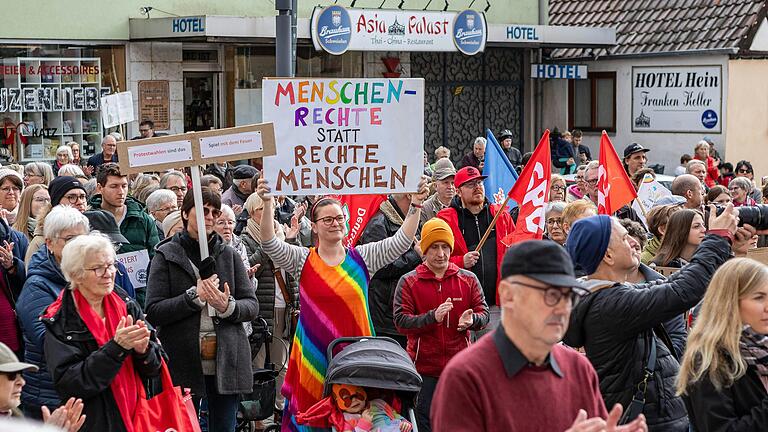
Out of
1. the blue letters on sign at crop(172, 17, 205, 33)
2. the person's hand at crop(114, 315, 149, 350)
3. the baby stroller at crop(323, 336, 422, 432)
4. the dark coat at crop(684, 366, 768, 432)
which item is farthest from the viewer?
the blue letters on sign at crop(172, 17, 205, 33)

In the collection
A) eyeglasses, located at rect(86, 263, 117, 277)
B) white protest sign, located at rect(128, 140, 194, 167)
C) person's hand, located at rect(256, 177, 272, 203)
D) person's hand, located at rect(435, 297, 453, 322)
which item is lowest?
person's hand, located at rect(435, 297, 453, 322)

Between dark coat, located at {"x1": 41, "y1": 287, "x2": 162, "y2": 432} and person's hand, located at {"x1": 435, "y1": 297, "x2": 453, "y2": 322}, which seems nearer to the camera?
dark coat, located at {"x1": 41, "y1": 287, "x2": 162, "y2": 432}

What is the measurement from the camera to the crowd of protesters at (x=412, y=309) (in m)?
4.14

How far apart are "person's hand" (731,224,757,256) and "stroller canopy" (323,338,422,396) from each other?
6.29 feet

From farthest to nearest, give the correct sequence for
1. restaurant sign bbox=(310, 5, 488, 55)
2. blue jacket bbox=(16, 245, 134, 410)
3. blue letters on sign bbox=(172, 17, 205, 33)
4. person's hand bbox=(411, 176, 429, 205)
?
restaurant sign bbox=(310, 5, 488, 55)
blue letters on sign bbox=(172, 17, 205, 33)
person's hand bbox=(411, 176, 429, 205)
blue jacket bbox=(16, 245, 134, 410)

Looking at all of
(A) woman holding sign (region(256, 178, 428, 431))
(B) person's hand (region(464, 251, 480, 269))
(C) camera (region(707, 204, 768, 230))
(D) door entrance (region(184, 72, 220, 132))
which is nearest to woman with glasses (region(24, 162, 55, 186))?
(B) person's hand (region(464, 251, 480, 269))

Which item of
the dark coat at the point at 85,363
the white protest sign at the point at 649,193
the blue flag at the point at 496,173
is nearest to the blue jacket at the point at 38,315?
the dark coat at the point at 85,363

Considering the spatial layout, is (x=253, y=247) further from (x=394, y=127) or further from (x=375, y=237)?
(x=394, y=127)

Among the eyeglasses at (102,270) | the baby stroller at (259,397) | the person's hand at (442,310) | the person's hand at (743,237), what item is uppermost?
the person's hand at (743,237)

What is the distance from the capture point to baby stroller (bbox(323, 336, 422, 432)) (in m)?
6.86

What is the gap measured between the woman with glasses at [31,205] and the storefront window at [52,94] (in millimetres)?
10530

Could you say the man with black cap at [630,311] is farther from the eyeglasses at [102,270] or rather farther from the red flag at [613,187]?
the red flag at [613,187]

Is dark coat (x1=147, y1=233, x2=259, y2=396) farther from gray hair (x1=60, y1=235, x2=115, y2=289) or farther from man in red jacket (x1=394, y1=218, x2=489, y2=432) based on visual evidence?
gray hair (x1=60, y1=235, x2=115, y2=289)

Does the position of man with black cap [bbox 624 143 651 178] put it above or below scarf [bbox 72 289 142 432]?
above
